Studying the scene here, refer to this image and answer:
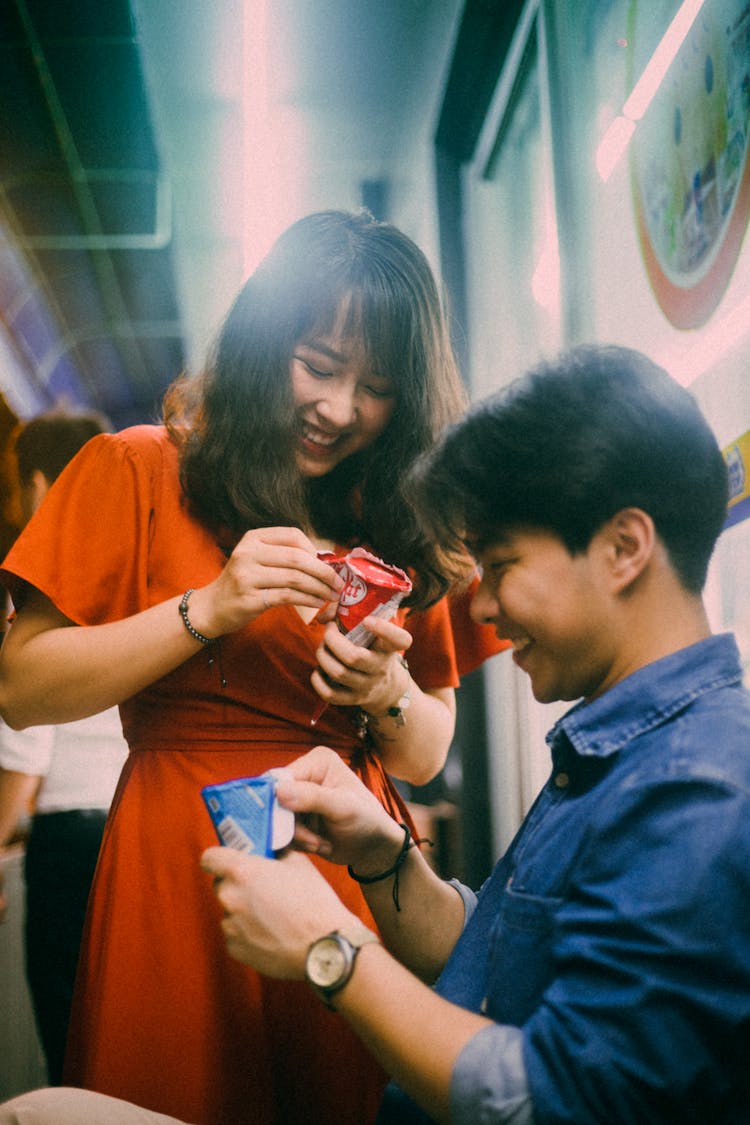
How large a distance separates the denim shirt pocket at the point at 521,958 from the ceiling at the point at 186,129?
116 cm

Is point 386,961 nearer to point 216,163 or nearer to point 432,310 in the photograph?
point 432,310

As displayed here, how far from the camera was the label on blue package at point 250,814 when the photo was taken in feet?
3.28

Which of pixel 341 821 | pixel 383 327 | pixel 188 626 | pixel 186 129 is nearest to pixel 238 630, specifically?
pixel 188 626

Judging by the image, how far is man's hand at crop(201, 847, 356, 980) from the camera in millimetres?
924

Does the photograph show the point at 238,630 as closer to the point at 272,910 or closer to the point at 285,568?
the point at 285,568

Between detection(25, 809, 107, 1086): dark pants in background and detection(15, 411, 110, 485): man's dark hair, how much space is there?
942 mm

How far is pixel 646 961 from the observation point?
750mm

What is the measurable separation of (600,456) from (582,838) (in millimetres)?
403

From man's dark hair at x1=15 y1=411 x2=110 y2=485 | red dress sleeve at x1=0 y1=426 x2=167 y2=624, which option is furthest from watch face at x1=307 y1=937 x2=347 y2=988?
man's dark hair at x1=15 y1=411 x2=110 y2=485

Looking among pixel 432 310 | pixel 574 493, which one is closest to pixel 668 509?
pixel 574 493

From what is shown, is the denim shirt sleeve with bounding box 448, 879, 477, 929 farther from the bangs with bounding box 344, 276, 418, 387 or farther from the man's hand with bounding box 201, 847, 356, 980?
the bangs with bounding box 344, 276, 418, 387

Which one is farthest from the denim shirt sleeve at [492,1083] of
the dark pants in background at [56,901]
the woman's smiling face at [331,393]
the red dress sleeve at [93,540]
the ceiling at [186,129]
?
the dark pants in background at [56,901]

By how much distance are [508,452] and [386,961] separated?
0.56m

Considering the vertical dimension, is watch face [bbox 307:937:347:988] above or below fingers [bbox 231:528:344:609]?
below
